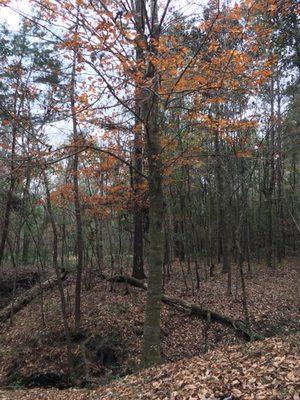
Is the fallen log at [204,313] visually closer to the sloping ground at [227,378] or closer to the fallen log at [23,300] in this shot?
the fallen log at [23,300]

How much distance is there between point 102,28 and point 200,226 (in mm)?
18255

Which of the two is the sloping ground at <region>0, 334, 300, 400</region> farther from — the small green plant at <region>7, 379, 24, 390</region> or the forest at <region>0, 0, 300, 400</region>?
the small green plant at <region>7, 379, 24, 390</region>

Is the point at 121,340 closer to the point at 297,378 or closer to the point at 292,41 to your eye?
the point at 297,378

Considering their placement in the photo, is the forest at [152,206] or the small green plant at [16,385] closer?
the forest at [152,206]

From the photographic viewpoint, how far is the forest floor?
410cm

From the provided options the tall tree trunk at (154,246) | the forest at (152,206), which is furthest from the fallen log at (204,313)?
the tall tree trunk at (154,246)

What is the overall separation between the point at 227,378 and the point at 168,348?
519 cm

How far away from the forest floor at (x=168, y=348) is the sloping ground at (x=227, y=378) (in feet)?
0.04

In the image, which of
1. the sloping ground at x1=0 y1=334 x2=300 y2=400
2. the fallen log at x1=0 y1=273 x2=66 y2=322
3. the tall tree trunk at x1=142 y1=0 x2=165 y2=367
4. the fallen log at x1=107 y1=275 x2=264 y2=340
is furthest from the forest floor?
the tall tree trunk at x1=142 y1=0 x2=165 y2=367

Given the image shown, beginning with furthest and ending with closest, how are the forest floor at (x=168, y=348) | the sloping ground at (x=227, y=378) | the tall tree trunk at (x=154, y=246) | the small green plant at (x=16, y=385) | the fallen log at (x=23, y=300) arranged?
the fallen log at (x=23, y=300)
the small green plant at (x=16, y=385)
the tall tree trunk at (x=154, y=246)
the forest floor at (x=168, y=348)
the sloping ground at (x=227, y=378)

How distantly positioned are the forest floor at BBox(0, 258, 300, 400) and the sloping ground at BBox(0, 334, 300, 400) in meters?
0.01

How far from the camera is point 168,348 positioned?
8953 mm

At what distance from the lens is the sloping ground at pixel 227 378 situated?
11.9ft

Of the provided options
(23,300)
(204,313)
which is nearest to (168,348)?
(204,313)
